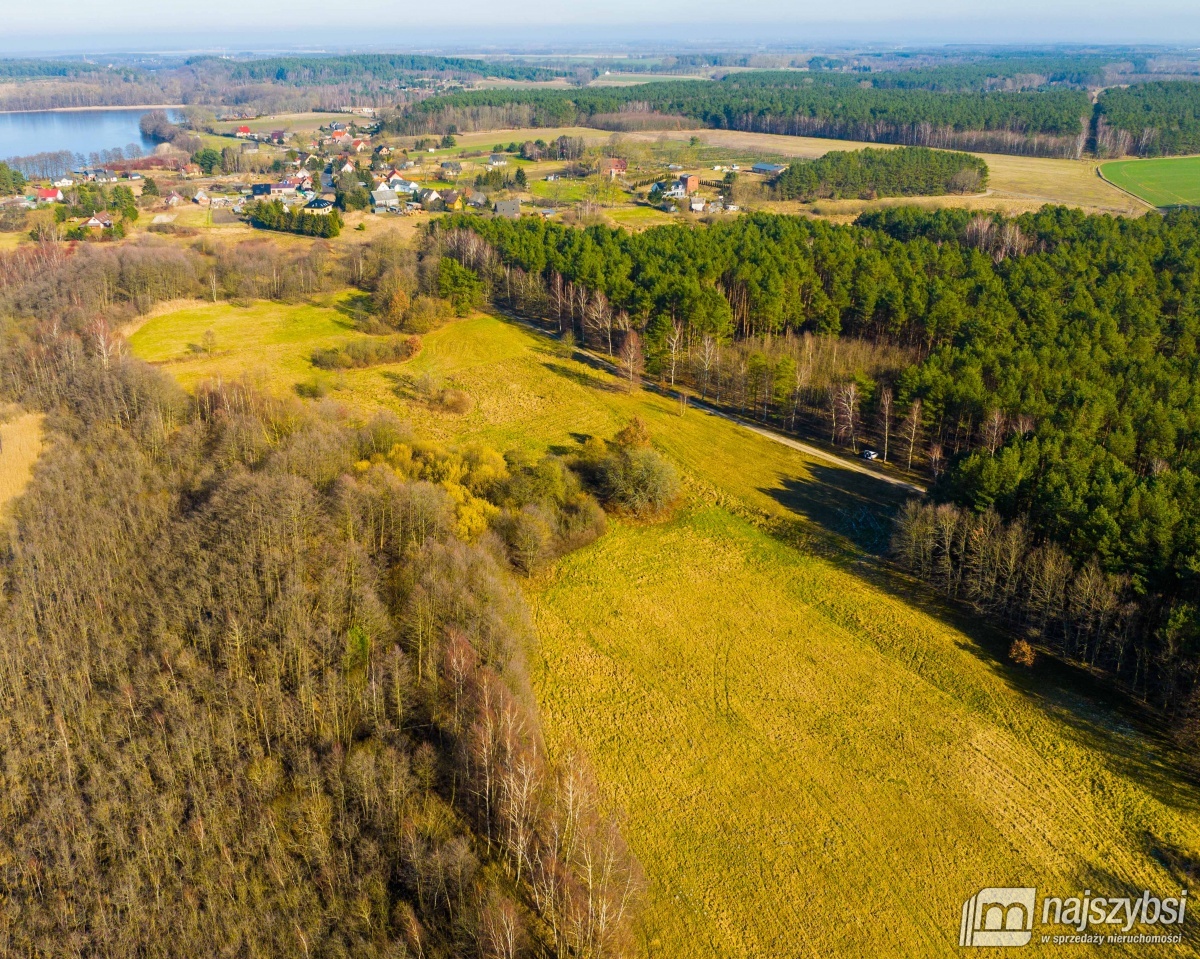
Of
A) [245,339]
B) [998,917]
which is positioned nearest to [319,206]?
[245,339]

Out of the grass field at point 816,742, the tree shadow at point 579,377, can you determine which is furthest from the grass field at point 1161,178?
the grass field at point 816,742

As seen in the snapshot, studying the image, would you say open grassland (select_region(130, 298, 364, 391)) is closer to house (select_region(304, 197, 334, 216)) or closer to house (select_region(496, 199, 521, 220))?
house (select_region(496, 199, 521, 220))

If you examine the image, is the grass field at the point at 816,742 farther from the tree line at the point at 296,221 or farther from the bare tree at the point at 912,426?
the tree line at the point at 296,221

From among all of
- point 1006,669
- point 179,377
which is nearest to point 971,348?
point 1006,669

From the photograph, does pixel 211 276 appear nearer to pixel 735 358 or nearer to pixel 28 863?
pixel 735 358

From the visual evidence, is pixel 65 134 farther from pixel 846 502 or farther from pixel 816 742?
pixel 816 742
